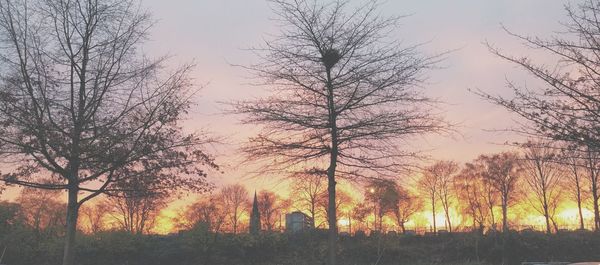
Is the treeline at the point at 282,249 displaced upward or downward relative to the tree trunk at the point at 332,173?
downward

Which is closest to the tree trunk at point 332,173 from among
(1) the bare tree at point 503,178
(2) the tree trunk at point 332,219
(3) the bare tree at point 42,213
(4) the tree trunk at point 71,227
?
(2) the tree trunk at point 332,219

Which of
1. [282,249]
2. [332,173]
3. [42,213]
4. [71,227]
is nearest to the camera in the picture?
[71,227]

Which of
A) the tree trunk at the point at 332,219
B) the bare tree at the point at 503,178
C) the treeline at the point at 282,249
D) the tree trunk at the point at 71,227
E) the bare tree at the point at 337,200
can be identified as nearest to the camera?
the tree trunk at the point at 332,219

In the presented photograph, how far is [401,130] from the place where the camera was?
9.90 metres

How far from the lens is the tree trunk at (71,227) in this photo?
9852mm

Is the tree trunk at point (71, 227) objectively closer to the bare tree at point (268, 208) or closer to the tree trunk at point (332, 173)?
the tree trunk at point (332, 173)

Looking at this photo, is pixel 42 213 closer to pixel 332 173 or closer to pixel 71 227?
pixel 71 227

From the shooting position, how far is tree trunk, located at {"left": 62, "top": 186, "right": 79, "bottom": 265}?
32.3 ft

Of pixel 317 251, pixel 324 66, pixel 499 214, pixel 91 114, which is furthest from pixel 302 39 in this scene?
pixel 499 214

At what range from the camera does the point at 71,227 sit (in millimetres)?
9945

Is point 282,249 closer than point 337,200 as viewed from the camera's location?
Yes

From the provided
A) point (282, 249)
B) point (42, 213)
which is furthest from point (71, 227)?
point (42, 213)

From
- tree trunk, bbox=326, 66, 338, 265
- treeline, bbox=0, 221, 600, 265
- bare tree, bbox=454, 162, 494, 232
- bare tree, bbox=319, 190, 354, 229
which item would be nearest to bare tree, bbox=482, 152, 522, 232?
bare tree, bbox=454, 162, 494, 232

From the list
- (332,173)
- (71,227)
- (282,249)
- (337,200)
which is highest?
(337,200)
